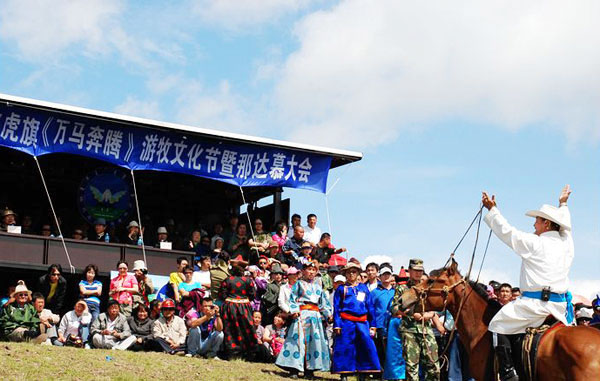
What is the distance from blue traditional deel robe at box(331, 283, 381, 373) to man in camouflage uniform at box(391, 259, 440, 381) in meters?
0.75

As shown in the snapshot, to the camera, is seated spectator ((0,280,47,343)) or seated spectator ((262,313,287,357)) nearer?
seated spectator ((0,280,47,343))

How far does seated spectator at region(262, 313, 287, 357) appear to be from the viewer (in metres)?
14.7

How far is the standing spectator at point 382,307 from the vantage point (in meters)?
14.2

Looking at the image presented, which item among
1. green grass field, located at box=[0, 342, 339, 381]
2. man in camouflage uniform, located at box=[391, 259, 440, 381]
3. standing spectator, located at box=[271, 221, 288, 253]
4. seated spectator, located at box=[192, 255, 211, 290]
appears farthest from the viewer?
standing spectator, located at box=[271, 221, 288, 253]

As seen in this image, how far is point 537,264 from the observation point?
28.7 ft

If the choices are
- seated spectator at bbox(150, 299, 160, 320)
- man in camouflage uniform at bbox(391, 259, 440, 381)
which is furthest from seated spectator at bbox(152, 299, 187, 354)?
man in camouflage uniform at bbox(391, 259, 440, 381)

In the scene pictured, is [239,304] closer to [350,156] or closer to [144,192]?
[350,156]

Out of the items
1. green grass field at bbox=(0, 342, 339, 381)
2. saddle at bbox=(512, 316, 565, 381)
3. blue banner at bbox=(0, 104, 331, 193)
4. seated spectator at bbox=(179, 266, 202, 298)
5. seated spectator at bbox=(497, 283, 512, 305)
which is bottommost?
green grass field at bbox=(0, 342, 339, 381)

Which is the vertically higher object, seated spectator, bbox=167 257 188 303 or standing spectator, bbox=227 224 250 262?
standing spectator, bbox=227 224 250 262

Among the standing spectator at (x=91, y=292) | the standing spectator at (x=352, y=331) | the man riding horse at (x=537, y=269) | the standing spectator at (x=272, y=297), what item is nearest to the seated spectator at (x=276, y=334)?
the standing spectator at (x=272, y=297)

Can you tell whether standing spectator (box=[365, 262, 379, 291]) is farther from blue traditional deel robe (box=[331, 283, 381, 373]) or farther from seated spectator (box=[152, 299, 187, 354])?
seated spectator (box=[152, 299, 187, 354])

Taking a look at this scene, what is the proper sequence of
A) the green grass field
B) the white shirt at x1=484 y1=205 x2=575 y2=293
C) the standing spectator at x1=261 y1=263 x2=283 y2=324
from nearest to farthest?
1. the white shirt at x1=484 y1=205 x2=575 y2=293
2. the green grass field
3. the standing spectator at x1=261 y1=263 x2=283 y2=324

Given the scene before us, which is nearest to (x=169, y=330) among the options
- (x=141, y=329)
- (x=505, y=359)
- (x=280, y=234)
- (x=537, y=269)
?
(x=141, y=329)

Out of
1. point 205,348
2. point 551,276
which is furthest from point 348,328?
point 551,276
